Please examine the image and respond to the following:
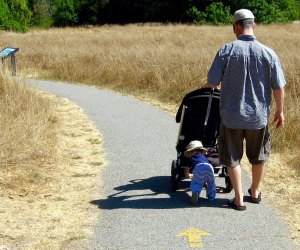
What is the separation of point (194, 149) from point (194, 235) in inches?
50.4

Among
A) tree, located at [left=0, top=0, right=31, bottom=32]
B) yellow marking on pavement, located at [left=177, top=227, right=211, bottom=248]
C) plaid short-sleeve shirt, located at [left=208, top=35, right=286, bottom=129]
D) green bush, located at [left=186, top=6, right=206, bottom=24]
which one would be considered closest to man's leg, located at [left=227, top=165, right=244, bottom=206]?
plaid short-sleeve shirt, located at [left=208, top=35, right=286, bottom=129]

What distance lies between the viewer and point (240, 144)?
5.63 meters

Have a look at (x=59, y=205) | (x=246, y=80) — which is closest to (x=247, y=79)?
(x=246, y=80)

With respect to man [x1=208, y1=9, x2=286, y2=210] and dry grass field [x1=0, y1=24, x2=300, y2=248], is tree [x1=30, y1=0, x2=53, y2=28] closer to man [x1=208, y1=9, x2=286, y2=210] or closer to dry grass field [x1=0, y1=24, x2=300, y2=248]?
dry grass field [x1=0, y1=24, x2=300, y2=248]

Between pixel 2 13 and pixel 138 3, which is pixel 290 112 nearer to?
pixel 2 13

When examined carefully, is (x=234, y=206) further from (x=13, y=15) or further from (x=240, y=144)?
(x=13, y=15)

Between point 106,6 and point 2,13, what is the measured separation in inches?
1007

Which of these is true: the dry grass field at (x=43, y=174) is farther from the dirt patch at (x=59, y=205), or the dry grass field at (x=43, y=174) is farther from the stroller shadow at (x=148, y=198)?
the stroller shadow at (x=148, y=198)

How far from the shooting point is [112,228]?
204 inches

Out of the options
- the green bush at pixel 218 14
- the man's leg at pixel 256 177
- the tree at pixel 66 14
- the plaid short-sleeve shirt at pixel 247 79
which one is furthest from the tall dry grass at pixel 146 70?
the tree at pixel 66 14

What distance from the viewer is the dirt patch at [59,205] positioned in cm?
493

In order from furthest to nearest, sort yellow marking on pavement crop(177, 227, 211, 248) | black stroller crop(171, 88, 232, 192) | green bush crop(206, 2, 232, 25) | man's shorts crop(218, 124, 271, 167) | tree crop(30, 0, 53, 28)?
tree crop(30, 0, 53, 28) → green bush crop(206, 2, 232, 25) → black stroller crop(171, 88, 232, 192) → man's shorts crop(218, 124, 271, 167) → yellow marking on pavement crop(177, 227, 211, 248)

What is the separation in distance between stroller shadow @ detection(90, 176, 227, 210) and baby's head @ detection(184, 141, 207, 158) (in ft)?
1.50

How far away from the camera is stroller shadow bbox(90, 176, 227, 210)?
19.2 ft
